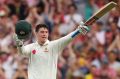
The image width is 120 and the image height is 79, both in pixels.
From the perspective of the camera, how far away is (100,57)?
1806 centimetres

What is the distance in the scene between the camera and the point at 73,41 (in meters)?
18.7

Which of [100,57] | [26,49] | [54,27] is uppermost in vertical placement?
[54,27]

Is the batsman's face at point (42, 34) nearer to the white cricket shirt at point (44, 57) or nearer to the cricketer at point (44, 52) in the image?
the cricketer at point (44, 52)

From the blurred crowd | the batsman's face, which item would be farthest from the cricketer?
the blurred crowd

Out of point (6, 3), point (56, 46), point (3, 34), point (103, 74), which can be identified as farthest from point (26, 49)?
point (6, 3)

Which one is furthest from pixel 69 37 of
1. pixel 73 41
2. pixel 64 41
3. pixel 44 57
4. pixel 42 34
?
pixel 73 41

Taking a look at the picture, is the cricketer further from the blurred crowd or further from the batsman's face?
the blurred crowd

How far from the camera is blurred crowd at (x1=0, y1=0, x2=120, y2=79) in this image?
17641mm

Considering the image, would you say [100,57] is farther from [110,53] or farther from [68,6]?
[68,6]

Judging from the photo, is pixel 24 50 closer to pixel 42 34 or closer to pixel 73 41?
pixel 42 34

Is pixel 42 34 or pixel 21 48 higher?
pixel 42 34

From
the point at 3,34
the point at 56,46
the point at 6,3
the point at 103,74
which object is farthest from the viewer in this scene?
the point at 6,3

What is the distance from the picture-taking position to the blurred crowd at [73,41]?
1764 cm

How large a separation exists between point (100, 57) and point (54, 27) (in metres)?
2.11
